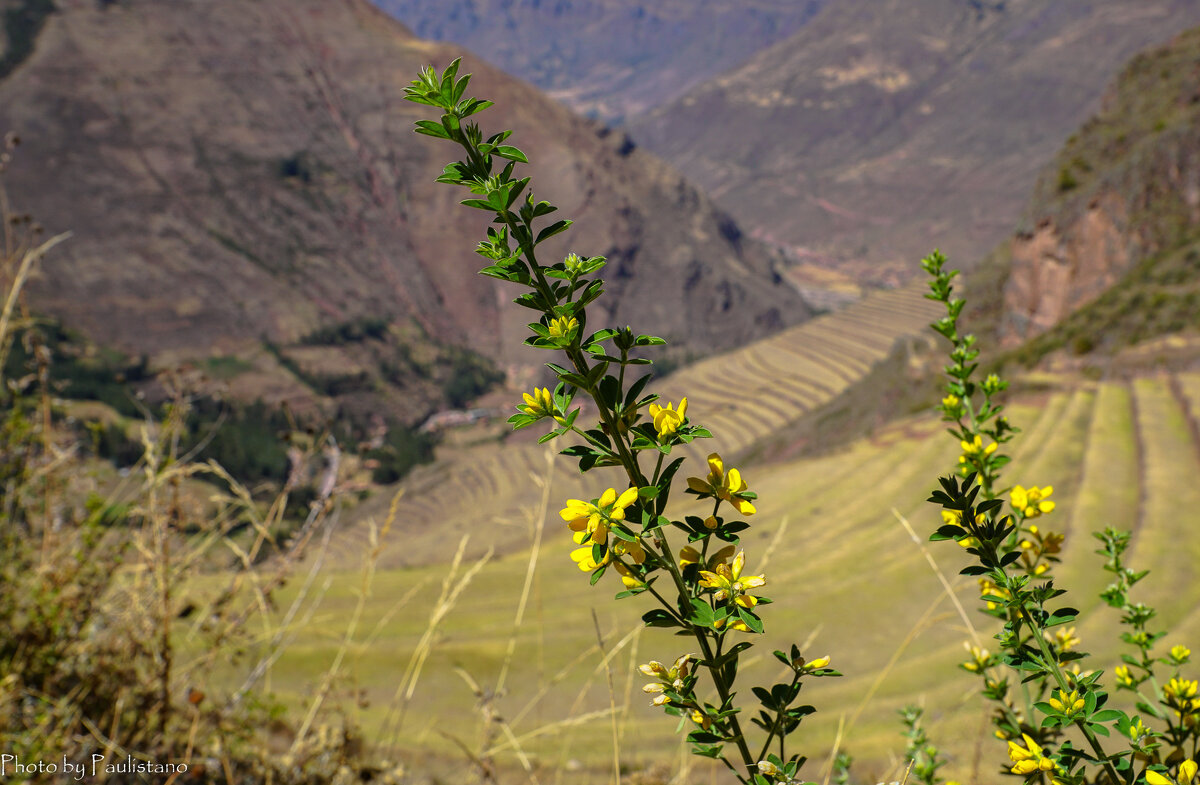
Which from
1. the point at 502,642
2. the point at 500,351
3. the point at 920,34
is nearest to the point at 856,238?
the point at 500,351

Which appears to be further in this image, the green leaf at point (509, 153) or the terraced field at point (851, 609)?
the terraced field at point (851, 609)

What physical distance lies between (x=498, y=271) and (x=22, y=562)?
3143 mm

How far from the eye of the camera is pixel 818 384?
36656 millimetres

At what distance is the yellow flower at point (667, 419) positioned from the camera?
2.51 ft

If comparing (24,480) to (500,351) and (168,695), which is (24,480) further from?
(500,351)

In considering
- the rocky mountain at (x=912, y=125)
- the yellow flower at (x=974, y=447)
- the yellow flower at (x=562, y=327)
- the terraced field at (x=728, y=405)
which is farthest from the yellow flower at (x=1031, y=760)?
the rocky mountain at (x=912, y=125)

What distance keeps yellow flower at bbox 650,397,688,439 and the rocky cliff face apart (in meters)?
24.5

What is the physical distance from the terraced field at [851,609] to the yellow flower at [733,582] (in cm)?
120

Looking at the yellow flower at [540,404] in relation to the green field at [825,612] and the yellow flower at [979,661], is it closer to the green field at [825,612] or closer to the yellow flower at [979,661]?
the green field at [825,612]

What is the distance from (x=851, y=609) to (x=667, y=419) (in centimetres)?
912

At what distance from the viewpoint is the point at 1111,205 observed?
20797 millimetres

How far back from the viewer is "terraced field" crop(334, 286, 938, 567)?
31406 mm

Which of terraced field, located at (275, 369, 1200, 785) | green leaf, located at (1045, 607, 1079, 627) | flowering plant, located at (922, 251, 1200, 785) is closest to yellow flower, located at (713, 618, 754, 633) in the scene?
flowering plant, located at (922, 251, 1200, 785)

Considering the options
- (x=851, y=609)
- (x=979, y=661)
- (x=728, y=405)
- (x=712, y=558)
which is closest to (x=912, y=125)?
(x=728, y=405)
